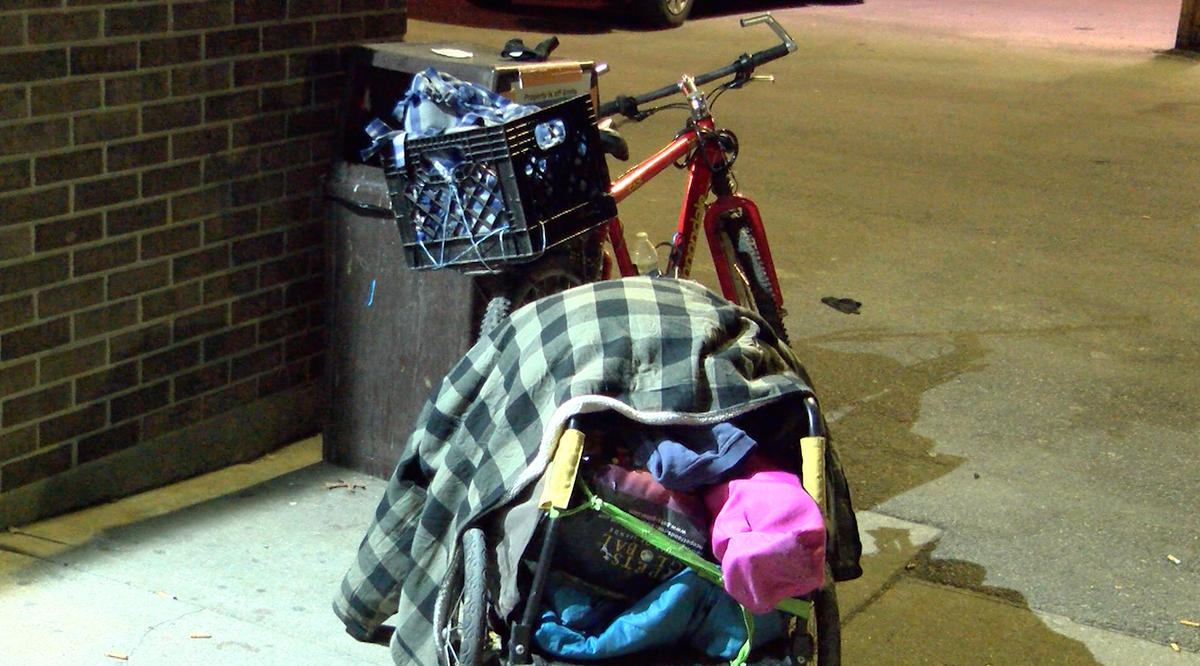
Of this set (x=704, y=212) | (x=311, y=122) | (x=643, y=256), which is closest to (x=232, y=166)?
(x=311, y=122)

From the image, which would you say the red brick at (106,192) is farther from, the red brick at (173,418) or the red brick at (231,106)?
the red brick at (173,418)

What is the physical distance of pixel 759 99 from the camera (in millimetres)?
11875

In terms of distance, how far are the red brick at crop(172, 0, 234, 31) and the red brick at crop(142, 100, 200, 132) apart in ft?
0.73

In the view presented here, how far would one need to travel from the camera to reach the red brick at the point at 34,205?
3.77 m

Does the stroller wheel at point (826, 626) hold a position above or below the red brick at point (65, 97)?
below

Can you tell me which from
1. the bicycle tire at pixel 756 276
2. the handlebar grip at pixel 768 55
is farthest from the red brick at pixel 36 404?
the handlebar grip at pixel 768 55

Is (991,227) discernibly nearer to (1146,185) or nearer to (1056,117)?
(1146,185)

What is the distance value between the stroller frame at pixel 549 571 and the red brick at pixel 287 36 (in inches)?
89.4

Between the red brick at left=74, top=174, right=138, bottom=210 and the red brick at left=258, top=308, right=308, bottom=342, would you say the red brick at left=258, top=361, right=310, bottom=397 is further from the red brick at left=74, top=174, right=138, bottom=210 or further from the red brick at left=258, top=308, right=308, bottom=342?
the red brick at left=74, top=174, right=138, bottom=210

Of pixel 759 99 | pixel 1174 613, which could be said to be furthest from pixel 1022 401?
pixel 759 99

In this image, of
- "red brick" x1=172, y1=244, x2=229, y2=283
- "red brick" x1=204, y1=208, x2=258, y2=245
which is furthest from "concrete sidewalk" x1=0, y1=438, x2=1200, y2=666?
"red brick" x1=204, y1=208, x2=258, y2=245

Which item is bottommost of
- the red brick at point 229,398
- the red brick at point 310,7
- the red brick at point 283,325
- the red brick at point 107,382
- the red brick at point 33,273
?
the red brick at point 229,398

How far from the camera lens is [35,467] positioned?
4035mm

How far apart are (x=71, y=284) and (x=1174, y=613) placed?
3283mm
